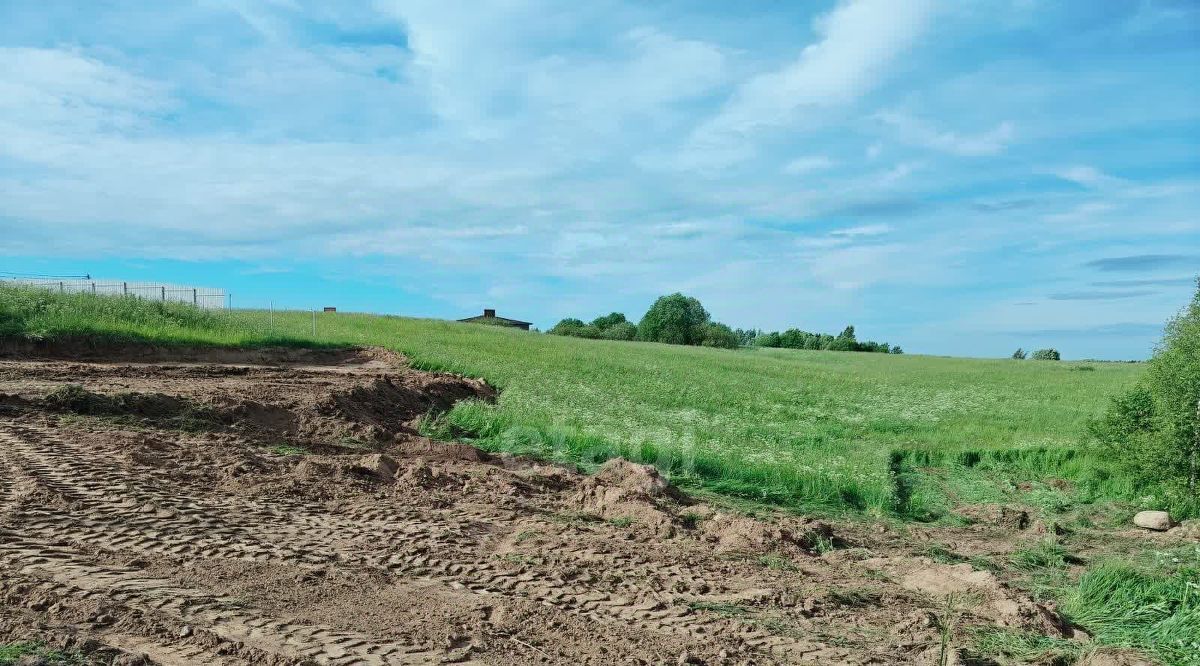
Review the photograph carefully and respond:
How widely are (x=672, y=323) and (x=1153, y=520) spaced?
76979mm

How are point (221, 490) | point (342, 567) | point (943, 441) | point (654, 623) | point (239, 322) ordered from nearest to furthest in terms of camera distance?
point (654, 623) → point (342, 567) → point (221, 490) → point (943, 441) → point (239, 322)

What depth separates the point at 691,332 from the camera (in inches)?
3477

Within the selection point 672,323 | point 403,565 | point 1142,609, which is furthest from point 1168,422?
point 672,323

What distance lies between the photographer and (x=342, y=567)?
621 cm

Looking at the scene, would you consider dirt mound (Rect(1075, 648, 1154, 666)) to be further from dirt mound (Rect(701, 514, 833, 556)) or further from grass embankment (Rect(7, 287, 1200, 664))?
dirt mound (Rect(701, 514, 833, 556))

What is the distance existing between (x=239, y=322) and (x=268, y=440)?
1973cm

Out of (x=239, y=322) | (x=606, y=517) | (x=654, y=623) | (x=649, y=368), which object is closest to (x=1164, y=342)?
(x=606, y=517)

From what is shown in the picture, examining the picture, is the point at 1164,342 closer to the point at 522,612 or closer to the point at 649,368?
the point at 522,612

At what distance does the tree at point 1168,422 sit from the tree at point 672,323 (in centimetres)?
7291

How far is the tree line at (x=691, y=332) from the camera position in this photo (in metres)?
84.5

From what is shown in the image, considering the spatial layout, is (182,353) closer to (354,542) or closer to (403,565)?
(354,542)

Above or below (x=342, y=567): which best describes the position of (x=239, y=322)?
above

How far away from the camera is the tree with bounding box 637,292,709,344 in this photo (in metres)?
87.7

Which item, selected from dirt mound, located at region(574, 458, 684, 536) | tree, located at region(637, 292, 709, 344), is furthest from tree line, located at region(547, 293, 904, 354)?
dirt mound, located at region(574, 458, 684, 536)
